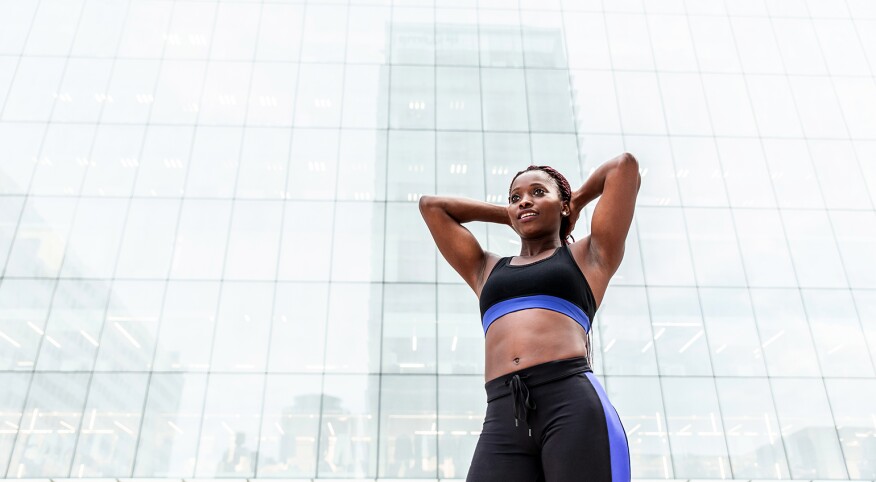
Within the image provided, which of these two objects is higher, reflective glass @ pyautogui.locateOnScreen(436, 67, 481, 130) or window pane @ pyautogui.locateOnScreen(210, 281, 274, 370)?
reflective glass @ pyautogui.locateOnScreen(436, 67, 481, 130)

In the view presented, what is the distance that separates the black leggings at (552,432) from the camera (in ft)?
6.12

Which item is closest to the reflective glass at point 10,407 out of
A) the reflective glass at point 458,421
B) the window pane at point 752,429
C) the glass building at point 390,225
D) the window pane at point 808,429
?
the glass building at point 390,225

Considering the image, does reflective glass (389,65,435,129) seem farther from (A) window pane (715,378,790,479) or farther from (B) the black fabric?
(B) the black fabric

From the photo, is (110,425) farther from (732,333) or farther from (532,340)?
(732,333)

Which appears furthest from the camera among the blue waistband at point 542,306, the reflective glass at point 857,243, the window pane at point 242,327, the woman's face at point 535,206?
the reflective glass at point 857,243

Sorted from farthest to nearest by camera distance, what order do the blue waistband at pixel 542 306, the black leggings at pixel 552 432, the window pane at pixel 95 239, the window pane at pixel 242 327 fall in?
the window pane at pixel 95 239 < the window pane at pixel 242 327 < the blue waistband at pixel 542 306 < the black leggings at pixel 552 432

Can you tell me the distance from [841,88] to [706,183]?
3.75 metres

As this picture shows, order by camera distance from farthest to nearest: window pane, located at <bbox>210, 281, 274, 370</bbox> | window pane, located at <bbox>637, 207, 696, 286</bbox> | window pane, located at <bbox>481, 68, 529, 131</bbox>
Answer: window pane, located at <bbox>481, 68, 529, 131</bbox> < window pane, located at <bbox>637, 207, 696, 286</bbox> < window pane, located at <bbox>210, 281, 274, 370</bbox>

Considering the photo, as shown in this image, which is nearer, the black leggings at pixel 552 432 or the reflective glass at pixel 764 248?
the black leggings at pixel 552 432

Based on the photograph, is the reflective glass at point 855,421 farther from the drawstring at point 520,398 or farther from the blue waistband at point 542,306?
the drawstring at point 520,398

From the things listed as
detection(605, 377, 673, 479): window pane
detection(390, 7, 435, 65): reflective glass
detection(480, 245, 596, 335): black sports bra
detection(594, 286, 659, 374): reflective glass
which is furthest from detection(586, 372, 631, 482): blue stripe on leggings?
detection(390, 7, 435, 65): reflective glass

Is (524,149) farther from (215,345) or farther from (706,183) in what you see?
(215,345)

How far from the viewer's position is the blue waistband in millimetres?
2135

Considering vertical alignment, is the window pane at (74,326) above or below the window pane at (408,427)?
above
